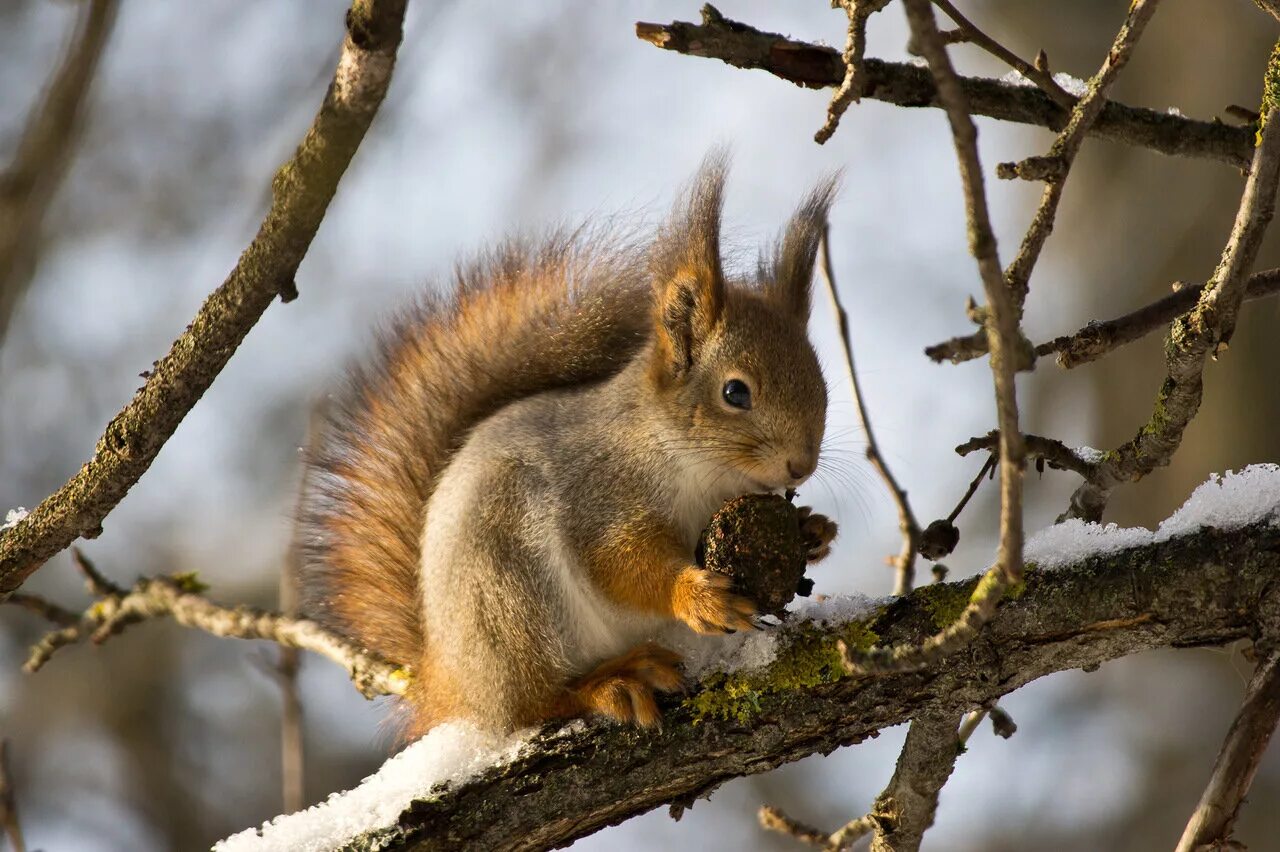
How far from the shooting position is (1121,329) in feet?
6.34

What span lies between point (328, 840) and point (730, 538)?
0.89 meters

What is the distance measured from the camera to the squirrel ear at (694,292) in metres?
2.59

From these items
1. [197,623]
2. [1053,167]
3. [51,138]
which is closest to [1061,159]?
[1053,167]

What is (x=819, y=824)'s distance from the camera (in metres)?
5.65

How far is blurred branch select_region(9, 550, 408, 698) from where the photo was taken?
2820mm

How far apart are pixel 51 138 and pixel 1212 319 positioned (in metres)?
1.63

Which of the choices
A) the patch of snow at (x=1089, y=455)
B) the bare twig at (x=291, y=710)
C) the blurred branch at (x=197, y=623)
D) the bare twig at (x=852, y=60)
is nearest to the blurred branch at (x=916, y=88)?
the bare twig at (x=852, y=60)

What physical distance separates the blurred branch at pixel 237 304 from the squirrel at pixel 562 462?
2.13 ft

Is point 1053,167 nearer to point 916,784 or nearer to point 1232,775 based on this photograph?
point 1232,775

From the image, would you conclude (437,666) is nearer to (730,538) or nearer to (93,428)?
(730,538)

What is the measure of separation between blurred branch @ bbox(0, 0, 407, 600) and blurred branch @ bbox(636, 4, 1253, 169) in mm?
553

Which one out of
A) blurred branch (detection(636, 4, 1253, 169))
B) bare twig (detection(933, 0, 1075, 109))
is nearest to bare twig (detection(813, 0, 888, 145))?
blurred branch (detection(636, 4, 1253, 169))

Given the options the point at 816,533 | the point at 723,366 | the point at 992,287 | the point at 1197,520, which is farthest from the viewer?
the point at 723,366

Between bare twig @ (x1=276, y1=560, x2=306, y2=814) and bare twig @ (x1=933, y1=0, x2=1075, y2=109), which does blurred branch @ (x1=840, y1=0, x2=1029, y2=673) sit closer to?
bare twig @ (x1=933, y1=0, x2=1075, y2=109)
